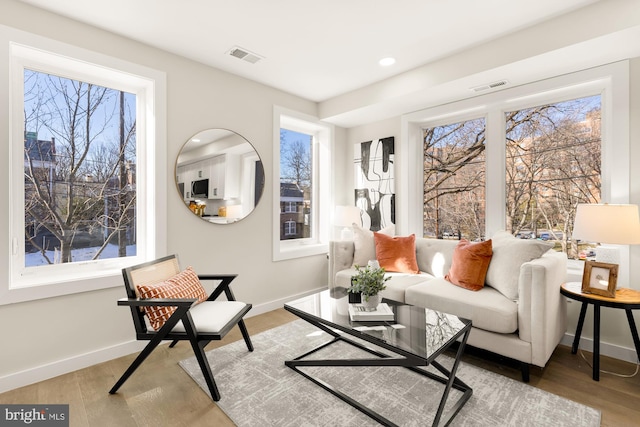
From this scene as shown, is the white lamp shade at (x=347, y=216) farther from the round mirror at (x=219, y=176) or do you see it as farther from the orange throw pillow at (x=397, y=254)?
the round mirror at (x=219, y=176)

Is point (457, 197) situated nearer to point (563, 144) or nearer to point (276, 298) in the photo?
point (563, 144)

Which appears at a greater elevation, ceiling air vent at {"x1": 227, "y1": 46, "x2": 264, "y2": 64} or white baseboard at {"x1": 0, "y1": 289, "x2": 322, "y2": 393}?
ceiling air vent at {"x1": 227, "y1": 46, "x2": 264, "y2": 64}

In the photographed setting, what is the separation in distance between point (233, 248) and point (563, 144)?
3367mm

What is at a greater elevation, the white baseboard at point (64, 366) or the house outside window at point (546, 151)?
the house outside window at point (546, 151)

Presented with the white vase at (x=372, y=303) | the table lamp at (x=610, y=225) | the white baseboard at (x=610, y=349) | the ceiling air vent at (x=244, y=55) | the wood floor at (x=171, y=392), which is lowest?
the wood floor at (x=171, y=392)

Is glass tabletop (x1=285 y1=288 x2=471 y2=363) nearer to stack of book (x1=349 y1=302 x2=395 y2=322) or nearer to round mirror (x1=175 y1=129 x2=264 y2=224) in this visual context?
stack of book (x1=349 y1=302 x2=395 y2=322)

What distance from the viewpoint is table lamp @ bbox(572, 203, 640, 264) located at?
2.11 m

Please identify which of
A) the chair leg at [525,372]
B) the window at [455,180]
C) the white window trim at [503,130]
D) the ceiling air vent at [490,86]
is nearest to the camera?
the chair leg at [525,372]

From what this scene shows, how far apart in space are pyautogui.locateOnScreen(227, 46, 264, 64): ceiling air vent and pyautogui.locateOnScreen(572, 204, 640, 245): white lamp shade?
2983 millimetres

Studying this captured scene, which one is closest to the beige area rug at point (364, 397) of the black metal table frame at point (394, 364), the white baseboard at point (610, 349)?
the black metal table frame at point (394, 364)

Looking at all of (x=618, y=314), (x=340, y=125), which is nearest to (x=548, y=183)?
(x=618, y=314)

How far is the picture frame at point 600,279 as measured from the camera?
2.17 m

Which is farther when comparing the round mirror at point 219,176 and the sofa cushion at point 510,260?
the round mirror at point 219,176

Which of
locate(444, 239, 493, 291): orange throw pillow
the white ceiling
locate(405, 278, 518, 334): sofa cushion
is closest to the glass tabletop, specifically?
locate(405, 278, 518, 334): sofa cushion
